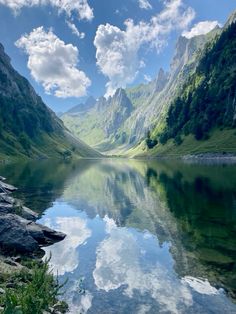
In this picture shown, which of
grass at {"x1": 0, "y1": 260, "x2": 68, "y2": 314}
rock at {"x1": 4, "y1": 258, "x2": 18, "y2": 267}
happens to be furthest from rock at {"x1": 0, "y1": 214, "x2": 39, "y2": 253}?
grass at {"x1": 0, "y1": 260, "x2": 68, "y2": 314}

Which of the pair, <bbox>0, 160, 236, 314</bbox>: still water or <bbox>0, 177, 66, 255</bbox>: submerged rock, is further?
<bbox>0, 177, 66, 255</bbox>: submerged rock

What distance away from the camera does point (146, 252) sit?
31484 millimetres

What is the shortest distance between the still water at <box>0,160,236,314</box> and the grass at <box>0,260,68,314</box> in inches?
106

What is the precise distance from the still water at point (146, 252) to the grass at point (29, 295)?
2697 mm

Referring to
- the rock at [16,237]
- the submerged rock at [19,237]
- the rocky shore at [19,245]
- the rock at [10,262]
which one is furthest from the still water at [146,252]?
the rock at [10,262]

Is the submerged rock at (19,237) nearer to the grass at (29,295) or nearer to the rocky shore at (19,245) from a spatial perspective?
the rocky shore at (19,245)

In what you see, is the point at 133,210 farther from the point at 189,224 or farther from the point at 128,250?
the point at 128,250

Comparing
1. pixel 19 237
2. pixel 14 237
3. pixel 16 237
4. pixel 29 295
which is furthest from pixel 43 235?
pixel 29 295

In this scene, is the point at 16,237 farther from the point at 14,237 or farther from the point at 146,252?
the point at 146,252

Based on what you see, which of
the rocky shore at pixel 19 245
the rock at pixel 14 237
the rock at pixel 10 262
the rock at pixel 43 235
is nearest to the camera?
the rocky shore at pixel 19 245

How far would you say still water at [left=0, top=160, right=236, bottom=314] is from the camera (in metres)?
20.8

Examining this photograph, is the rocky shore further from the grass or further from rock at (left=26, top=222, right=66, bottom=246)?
the grass

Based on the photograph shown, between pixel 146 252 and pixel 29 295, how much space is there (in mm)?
18977

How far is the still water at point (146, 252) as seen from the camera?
68.1ft
